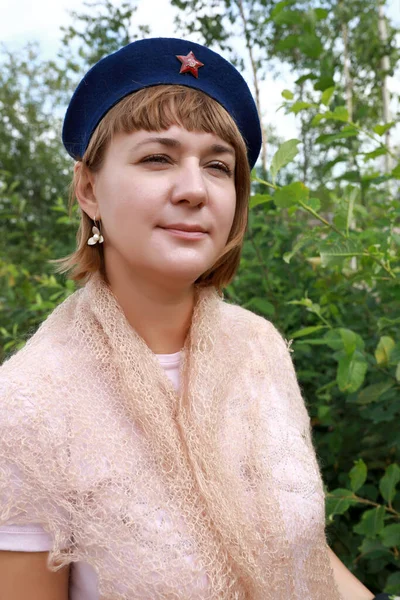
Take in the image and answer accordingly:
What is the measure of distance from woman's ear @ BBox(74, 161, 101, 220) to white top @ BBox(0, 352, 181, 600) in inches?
14.6

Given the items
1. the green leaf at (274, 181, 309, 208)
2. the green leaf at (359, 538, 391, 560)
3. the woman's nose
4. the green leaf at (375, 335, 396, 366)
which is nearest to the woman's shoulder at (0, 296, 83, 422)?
the woman's nose

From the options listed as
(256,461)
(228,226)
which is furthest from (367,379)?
(228,226)

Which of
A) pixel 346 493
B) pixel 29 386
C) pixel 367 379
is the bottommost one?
pixel 346 493

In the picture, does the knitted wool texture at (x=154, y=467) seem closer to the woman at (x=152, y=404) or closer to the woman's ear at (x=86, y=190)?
the woman at (x=152, y=404)

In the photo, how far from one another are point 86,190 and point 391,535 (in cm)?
117

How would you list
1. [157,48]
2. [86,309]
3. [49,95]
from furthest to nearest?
[49,95]
[86,309]
[157,48]

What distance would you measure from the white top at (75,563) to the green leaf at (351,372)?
406 millimetres

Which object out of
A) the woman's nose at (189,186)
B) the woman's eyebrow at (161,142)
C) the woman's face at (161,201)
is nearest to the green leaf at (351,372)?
the woman's face at (161,201)

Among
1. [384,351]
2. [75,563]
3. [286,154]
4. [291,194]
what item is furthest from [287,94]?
[75,563]

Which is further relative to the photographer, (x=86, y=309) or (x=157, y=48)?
(x=86, y=309)

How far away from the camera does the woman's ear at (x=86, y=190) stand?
54.6 inches

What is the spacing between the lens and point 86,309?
56.2 inches

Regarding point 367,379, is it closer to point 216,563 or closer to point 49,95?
point 216,563

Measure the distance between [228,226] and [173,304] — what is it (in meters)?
0.23
